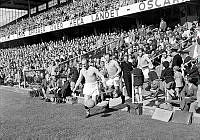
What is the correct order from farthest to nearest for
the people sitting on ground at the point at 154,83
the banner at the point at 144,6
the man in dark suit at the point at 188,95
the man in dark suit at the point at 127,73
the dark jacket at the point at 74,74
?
1. the banner at the point at 144,6
2. the dark jacket at the point at 74,74
3. the man in dark suit at the point at 127,73
4. the people sitting on ground at the point at 154,83
5. the man in dark suit at the point at 188,95

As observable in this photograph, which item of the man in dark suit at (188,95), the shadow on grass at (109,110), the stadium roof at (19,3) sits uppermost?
the stadium roof at (19,3)

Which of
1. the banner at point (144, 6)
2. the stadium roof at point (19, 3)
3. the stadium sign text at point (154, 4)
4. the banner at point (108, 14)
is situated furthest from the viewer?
the stadium roof at point (19, 3)

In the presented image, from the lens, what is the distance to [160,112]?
27.4 ft

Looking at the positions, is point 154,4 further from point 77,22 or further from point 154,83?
point 154,83

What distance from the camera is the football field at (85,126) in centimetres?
703

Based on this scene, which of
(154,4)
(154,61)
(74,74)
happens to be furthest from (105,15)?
(74,74)

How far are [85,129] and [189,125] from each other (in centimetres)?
247

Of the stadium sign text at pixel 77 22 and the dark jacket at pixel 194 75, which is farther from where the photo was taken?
the stadium sign text at pixel 77 22

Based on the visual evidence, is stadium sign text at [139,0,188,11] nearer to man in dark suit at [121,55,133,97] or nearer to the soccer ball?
man in dark suit at [121,55,133,97]

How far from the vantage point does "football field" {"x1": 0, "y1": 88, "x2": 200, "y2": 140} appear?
7.03 meters

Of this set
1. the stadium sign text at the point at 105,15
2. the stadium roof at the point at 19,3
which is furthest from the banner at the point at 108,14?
the stadium roof at the point at 19,3

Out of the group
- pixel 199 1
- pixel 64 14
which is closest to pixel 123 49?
pixel 199 1

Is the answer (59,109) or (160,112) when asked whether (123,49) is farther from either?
(160,112)

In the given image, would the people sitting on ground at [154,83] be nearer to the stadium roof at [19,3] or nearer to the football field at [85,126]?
the football field at [85,126]
